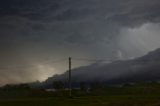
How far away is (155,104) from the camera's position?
223 feet

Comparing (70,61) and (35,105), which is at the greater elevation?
(70,61)

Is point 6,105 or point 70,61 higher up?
point 70,61

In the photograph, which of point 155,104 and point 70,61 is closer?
point 155,104

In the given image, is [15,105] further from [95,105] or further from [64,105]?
[95,105]

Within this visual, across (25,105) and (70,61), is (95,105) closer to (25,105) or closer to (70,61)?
(25,105)

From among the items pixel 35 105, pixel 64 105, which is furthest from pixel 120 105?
pixel 35 105

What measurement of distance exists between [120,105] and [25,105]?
836 inches

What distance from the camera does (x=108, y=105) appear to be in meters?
68.4

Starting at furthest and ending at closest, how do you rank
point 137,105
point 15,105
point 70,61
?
point 70,61 < point 15,105 < point 137,105

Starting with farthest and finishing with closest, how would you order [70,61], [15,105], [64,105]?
1. [70,61]
2. [15,105]
3. [64,105]

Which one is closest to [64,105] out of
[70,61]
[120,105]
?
[120,105]

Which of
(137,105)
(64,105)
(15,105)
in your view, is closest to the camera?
(137,105)

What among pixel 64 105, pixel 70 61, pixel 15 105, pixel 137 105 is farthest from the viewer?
pixel 70 61

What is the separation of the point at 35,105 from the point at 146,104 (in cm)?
2317
